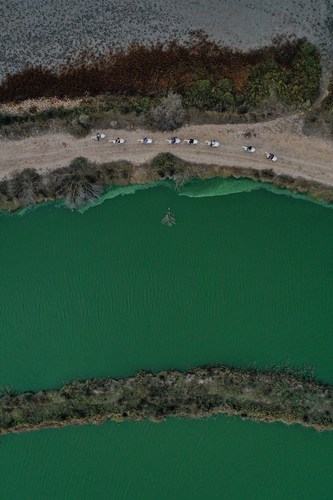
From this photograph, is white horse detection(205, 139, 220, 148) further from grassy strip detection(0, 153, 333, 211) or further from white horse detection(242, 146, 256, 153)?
white horse detection(242, 146, 256, 153)

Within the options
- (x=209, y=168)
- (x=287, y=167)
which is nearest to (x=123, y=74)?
(x=209, y=168)

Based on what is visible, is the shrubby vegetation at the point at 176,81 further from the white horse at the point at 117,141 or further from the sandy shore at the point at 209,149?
the white horse at the point at 117,141

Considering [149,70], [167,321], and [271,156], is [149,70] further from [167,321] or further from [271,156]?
[167,321]

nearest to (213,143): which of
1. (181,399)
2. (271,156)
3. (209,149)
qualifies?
(209,149)

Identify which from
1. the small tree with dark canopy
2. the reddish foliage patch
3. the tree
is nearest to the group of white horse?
the tree

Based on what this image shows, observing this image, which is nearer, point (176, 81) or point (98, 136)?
point (176, 81)

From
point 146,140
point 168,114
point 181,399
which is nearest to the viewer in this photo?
point 168,114

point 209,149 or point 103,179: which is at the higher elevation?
point 209,149
